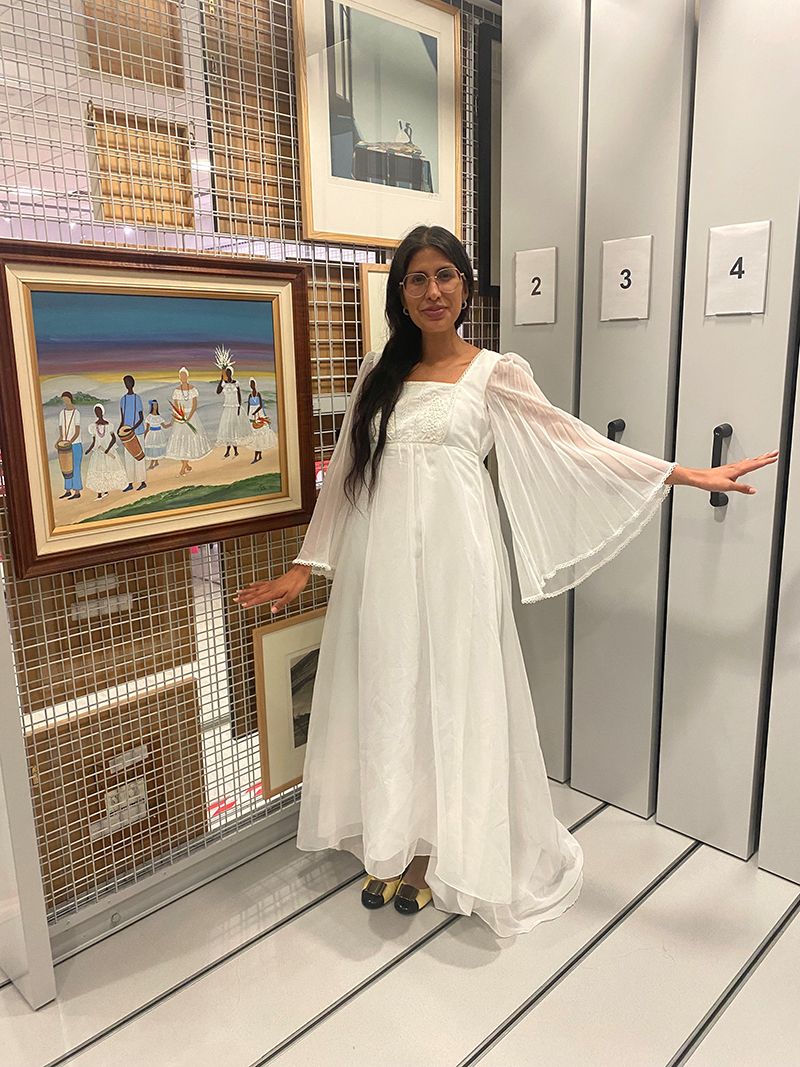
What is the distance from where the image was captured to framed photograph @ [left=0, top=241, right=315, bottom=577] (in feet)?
5.00

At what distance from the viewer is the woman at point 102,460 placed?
1.63m

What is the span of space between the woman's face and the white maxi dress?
12 centimetres

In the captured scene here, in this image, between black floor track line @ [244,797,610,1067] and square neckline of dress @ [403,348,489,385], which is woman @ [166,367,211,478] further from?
black floor track line @ [244,797,610,1067]

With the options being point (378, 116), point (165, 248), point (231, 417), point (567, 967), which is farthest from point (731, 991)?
point (378, 116)

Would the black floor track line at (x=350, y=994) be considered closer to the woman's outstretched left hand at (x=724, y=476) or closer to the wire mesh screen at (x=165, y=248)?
the wire mesh screen at (x=165, y=248)

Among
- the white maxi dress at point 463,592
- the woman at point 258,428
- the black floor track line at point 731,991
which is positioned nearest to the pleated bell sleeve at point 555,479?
the white maxi dress at point 463,592

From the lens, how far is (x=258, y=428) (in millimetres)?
1900

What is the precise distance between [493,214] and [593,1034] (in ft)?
6.81

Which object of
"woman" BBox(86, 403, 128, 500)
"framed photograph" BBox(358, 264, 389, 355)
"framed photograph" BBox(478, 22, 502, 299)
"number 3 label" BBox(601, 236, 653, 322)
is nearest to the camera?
"woman" BBox(86, 403, 128, 500)

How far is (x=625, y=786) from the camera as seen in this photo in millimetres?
2264

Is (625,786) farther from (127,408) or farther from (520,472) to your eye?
(127,408)

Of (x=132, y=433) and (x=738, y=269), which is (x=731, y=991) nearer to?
(x=738, y=269)

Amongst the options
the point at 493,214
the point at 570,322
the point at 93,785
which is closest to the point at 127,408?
the point at 93,785

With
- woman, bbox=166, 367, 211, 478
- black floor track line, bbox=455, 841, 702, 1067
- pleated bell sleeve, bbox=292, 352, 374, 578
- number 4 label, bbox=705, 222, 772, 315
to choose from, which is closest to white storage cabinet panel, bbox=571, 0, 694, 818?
number 4 label, bbox=705, 222, 772, 315
